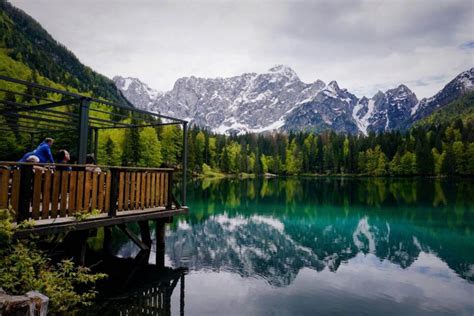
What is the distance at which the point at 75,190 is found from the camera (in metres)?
11.1

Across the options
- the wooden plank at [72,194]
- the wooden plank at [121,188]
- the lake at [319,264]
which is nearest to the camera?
the wooden plank at [72,194]

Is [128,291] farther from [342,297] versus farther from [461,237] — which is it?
[461,237]

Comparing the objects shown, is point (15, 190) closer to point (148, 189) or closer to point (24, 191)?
point (24, 191)

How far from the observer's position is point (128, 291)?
1208 cm

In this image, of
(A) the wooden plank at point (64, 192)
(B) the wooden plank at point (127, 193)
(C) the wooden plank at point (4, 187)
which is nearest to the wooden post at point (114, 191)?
(B) the wooden plank at point (127, 193)

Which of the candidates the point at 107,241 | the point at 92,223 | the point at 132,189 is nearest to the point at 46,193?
the point at 92,223

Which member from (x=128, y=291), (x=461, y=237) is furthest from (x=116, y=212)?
(x=461, y=237)

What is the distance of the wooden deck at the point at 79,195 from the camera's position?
949cm

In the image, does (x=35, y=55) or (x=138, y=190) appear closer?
(x=138, y=190)

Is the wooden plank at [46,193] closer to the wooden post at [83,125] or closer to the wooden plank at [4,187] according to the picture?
the wooden plank at [4,187]

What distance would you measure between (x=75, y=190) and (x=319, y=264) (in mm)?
11443

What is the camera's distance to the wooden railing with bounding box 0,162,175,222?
31.1 feet

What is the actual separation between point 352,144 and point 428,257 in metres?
135

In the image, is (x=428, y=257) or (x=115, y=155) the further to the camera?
(x=115, y=155)
